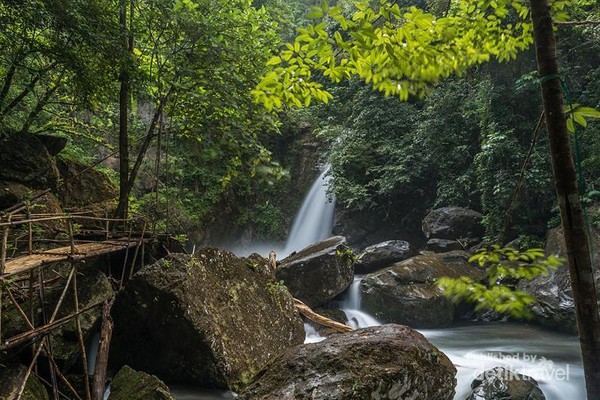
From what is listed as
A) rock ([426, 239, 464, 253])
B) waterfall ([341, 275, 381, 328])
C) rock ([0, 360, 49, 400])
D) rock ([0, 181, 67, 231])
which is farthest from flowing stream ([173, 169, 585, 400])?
rock ([0, 181, 67, 231])

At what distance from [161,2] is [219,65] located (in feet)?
3.80

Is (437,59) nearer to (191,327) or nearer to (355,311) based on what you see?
(191,327)

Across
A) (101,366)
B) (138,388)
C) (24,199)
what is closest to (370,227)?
(24,199)

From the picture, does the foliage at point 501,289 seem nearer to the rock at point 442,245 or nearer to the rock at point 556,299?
the rock at point 556,299

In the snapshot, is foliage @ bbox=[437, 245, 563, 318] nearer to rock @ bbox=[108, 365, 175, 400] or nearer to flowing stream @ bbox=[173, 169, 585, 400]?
rock @ bbox=[108, 365, 175, 400]

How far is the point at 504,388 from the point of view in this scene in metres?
4.84

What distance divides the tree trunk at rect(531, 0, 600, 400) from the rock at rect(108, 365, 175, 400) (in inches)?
135

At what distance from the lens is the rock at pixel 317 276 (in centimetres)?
925

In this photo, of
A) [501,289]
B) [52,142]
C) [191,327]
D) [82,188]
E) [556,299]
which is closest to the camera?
[501,289]

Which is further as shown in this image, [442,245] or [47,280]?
[442,245]

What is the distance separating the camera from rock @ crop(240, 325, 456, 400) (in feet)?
11.1

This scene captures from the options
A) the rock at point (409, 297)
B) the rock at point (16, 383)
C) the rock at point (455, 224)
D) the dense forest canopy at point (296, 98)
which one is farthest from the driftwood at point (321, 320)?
the rock at point (455, 224)

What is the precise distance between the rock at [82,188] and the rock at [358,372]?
5724 millimetres

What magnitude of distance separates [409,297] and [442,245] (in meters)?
3.70
